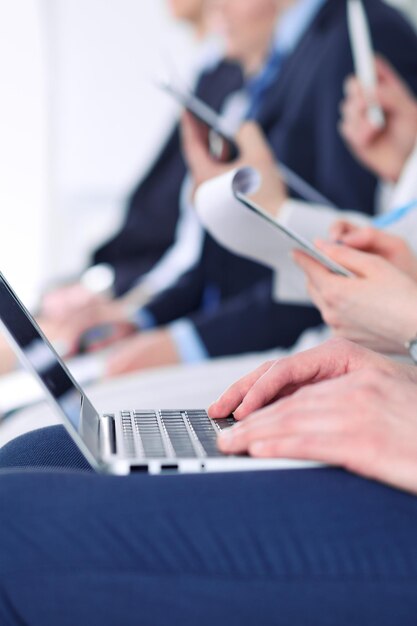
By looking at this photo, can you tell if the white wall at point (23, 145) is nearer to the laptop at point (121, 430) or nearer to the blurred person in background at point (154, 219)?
the blurred person in background at point (154, 219)

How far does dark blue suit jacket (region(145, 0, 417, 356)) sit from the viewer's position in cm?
151

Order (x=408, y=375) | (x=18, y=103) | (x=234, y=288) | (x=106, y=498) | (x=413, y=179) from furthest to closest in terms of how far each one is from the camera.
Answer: (x=18, y=103)
(x=234, y=288)
(x=413, y=179)
(x=408, y=375)
(x=106, y=498)

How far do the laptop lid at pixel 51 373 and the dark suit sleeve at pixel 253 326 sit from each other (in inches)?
34.5

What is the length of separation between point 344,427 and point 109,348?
→ 3.83 ft

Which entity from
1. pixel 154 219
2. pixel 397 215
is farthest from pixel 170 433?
pixel 154 219

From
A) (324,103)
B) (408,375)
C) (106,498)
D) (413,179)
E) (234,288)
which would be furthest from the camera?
(234,288)

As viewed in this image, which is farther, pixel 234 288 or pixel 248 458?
pixel 234 288

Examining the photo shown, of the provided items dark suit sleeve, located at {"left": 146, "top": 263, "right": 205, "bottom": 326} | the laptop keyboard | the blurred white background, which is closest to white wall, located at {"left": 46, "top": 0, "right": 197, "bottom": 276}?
the blurred white background

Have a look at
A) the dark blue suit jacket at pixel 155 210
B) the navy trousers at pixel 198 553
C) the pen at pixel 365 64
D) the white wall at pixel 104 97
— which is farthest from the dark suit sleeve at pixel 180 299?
the white wall at pixel 104 97

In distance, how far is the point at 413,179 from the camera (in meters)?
1.12

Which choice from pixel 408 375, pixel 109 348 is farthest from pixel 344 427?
pixel 109 348

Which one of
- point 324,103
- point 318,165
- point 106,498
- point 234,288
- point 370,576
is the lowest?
point 234,288

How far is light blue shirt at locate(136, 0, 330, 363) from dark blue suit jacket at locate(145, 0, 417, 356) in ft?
0.06

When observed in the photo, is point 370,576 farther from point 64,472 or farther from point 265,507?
point 64,472
